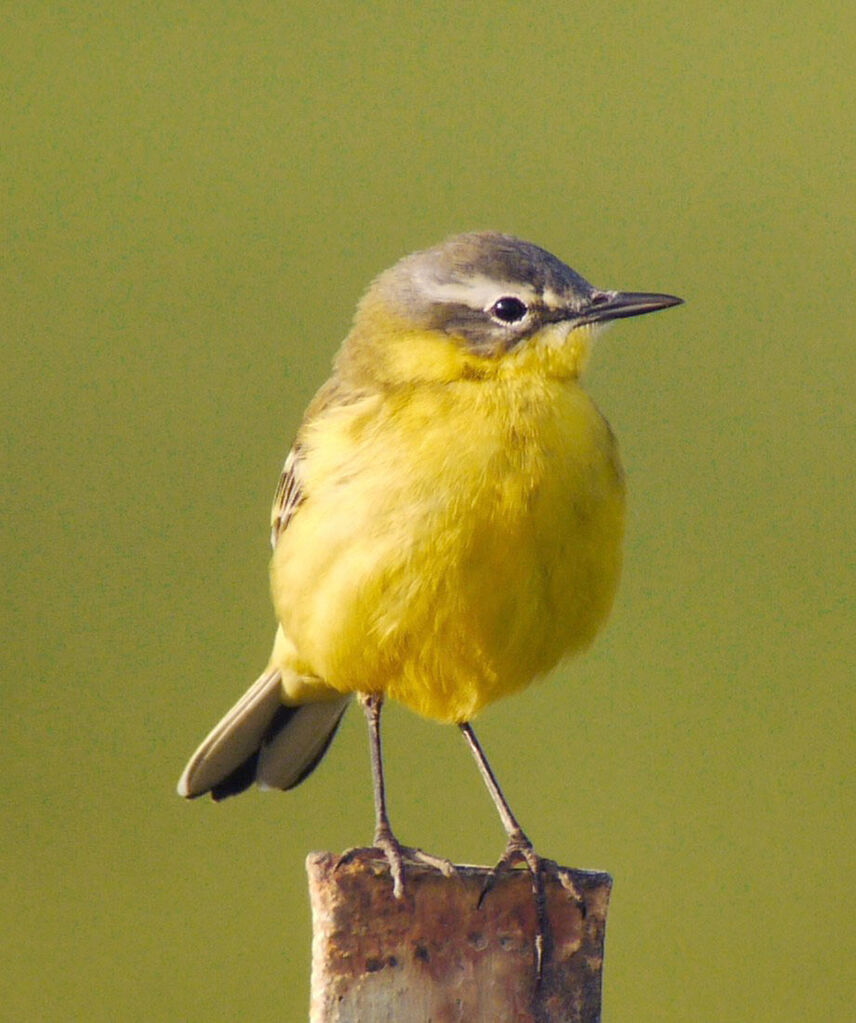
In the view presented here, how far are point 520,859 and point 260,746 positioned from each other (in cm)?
163

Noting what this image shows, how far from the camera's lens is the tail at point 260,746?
635 cm

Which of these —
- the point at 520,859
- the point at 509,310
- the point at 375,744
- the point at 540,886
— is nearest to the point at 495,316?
the point at 509,310

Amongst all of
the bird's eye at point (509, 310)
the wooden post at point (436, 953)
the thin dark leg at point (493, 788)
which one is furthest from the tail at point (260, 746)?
the wooden post at point (436, 953)

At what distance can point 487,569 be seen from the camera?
16.2ft

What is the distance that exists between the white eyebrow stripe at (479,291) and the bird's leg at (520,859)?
1.31m

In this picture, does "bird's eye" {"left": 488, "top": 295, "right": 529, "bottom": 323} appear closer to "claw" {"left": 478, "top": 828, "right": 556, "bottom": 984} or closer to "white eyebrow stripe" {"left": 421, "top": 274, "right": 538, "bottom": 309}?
"white eyebrow stripe" {"left": 421, "top": 274, "right": 538, "bottom": 309}

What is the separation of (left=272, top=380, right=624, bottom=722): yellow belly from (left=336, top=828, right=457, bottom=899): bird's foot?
500 millimetres

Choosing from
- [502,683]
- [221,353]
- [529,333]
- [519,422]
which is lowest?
[502,683]

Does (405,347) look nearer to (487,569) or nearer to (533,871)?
(487,569)

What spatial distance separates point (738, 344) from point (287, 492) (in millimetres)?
4432

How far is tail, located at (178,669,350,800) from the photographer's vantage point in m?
6.35

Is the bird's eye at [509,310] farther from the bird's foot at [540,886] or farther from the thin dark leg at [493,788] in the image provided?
the bird's foot at [540,886]

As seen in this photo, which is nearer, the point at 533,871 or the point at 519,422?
the point at 533,871

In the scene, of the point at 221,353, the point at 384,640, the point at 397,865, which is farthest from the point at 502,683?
the point at 221,353
